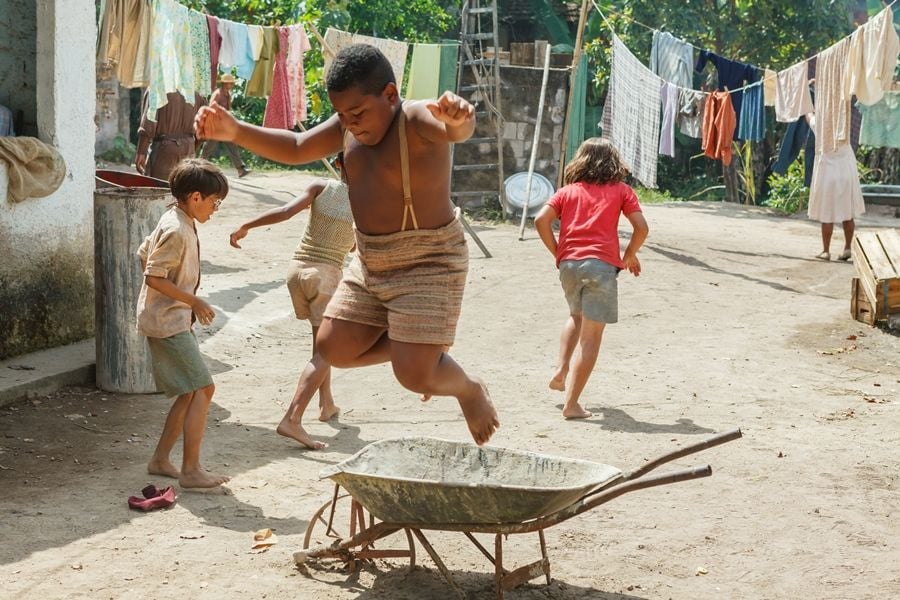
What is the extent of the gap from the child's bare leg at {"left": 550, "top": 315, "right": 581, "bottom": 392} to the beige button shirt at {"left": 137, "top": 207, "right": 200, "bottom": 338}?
2.40m

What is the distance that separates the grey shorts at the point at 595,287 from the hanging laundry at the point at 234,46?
5.88 metres

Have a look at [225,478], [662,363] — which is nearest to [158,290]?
[225,478]

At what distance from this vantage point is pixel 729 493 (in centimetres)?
498

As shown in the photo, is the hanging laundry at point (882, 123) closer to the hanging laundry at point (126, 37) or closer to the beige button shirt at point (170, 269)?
the hanging laundry at point (126, 37)

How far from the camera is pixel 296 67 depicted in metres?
12.1

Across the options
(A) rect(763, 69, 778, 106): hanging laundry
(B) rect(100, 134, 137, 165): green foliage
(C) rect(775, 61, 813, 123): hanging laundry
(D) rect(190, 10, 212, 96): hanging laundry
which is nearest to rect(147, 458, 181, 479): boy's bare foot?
(D) rect(190, 10, 212, 96): hanging laundry

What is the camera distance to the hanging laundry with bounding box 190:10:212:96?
10297 mm

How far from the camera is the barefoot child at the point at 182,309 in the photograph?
4.76 meters

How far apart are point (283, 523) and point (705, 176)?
18.4 meters

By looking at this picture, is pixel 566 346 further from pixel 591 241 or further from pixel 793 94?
pixel 793 94

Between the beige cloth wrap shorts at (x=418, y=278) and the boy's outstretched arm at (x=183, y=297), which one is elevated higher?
the beige cloth wrap shorts at (x=418, y=278)

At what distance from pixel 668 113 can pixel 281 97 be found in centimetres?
513

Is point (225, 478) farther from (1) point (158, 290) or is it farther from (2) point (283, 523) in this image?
(1) point (158, 290)

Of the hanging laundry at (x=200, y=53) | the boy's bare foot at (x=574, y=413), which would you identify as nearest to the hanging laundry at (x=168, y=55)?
the hanging laundry at (x=200, y=53)
